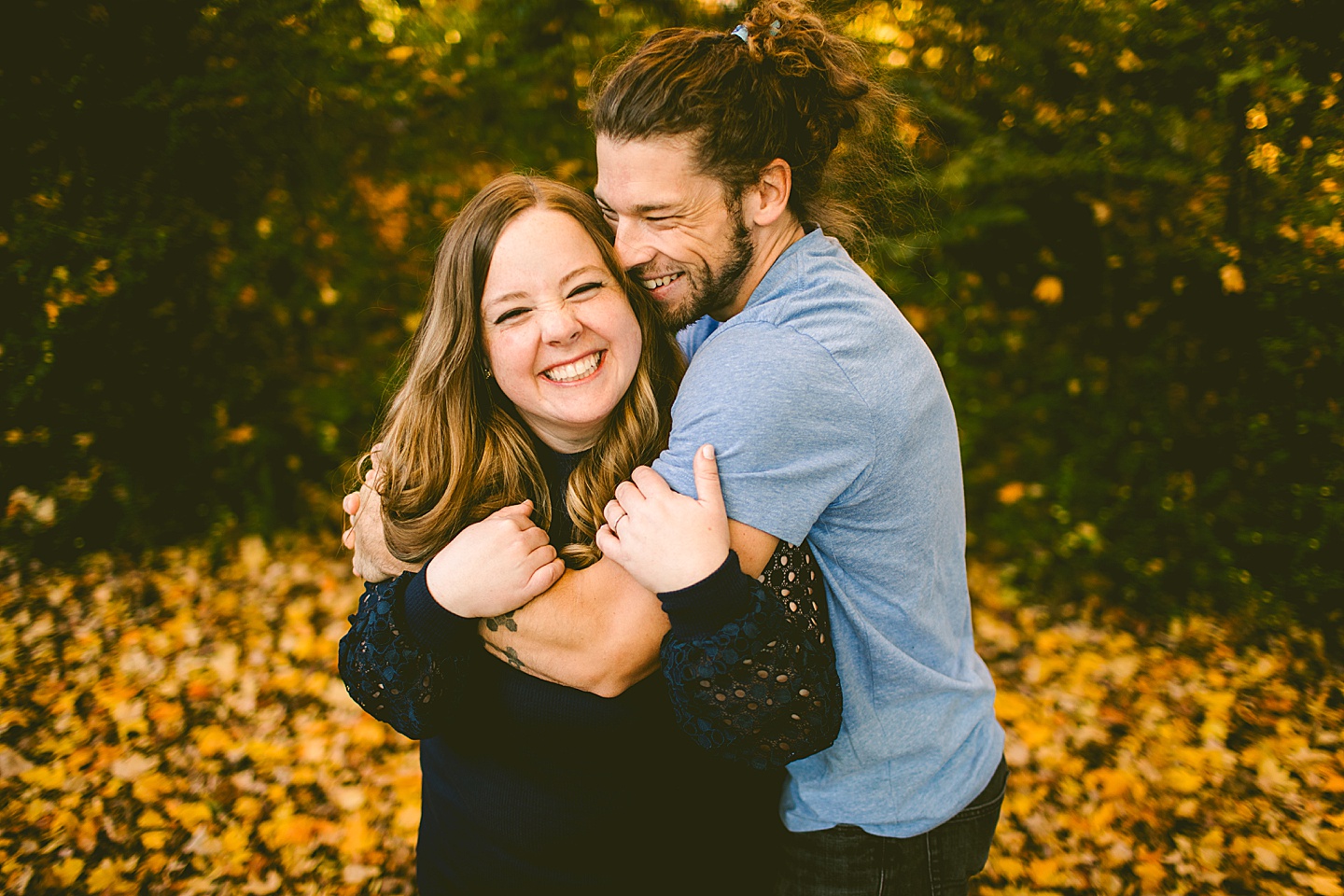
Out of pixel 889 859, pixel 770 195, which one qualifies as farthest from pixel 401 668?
pixel 770 195

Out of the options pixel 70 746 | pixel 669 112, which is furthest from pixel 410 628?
pixel 70 746

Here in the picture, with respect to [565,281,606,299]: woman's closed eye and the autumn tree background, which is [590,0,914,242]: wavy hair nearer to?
[565,281,606,299]: woman's closed eye

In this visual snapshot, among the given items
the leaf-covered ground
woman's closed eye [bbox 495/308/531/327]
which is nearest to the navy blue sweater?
woman's closed eye [bbox 495/308/531/327]

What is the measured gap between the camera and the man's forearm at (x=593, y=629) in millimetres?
1642

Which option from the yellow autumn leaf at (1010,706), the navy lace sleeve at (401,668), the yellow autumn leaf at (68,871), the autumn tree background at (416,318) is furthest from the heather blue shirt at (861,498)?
the yellow autumn leaf at (68,871)

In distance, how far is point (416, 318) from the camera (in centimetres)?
441

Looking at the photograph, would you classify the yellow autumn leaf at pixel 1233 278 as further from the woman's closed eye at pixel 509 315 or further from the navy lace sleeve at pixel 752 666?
the woman's closed eye at pixel 509 315

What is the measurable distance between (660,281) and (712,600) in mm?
963

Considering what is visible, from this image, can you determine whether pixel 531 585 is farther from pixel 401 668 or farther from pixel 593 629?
pixel 401 668

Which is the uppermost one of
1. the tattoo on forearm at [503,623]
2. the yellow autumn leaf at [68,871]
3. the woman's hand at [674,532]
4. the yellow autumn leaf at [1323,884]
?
the woman's hand at [674,532]

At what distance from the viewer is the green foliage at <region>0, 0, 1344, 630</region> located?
3447mm

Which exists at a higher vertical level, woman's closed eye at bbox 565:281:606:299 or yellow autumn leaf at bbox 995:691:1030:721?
woman's closed eye at bbox 565:281:606:299

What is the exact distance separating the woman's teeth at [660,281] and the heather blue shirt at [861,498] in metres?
0.34

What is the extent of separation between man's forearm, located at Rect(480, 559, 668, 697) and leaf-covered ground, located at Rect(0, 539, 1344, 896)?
1959 mm
